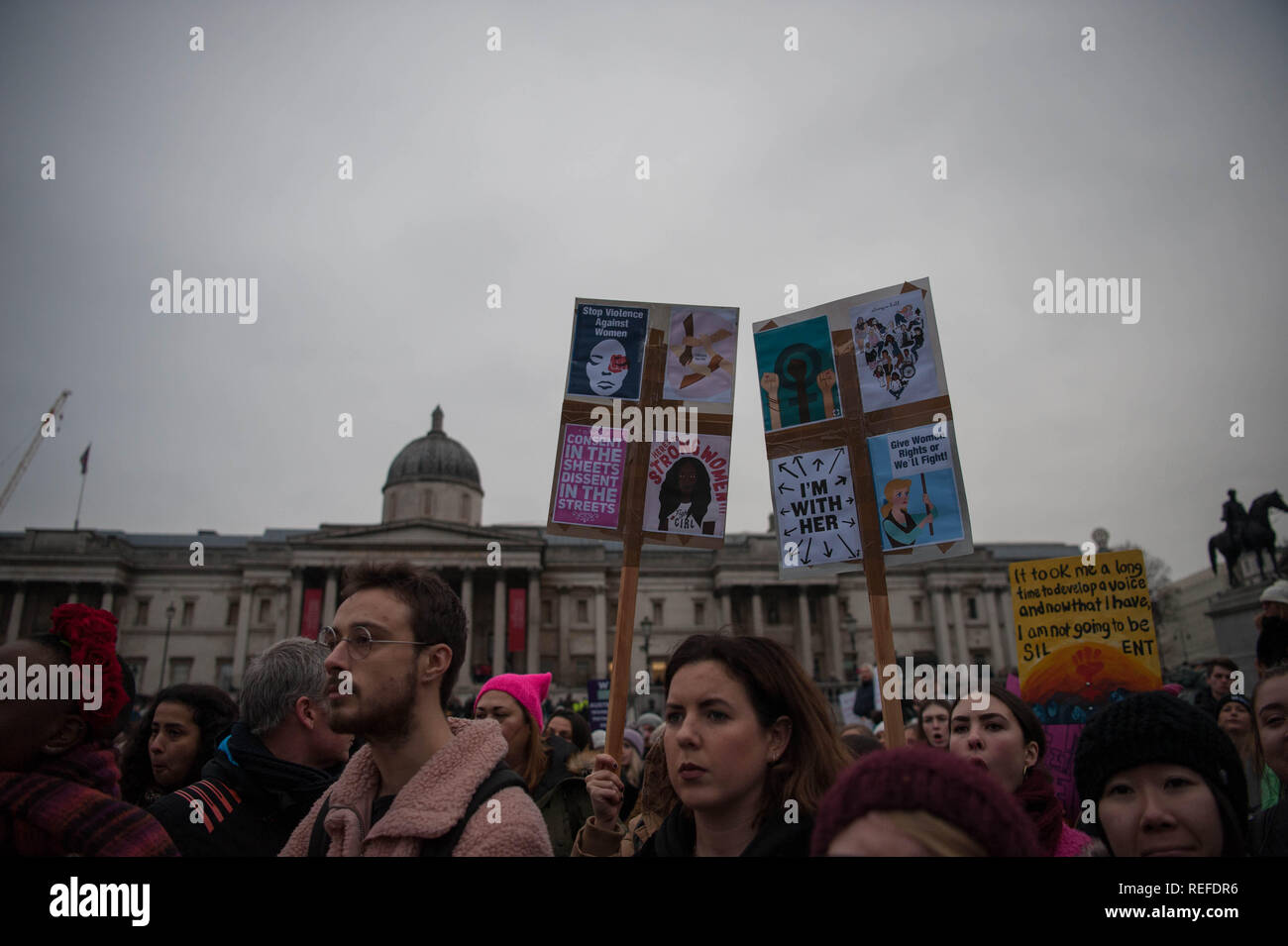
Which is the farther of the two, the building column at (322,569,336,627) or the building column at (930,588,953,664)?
the building column at (930,588,953,664)

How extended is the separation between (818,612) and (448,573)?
26515 mm

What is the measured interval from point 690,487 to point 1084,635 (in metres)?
4.38

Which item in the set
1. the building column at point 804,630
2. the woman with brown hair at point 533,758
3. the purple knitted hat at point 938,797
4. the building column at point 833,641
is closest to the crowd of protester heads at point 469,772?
the purple knitted hat at point 938,797

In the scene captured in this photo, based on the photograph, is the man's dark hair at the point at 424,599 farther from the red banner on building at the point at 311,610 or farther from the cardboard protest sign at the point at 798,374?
the red banner on building at the point at 311,610

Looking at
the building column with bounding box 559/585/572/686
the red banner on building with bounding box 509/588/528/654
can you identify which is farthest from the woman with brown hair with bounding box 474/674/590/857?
the building column with bounding box 559/585/572/686

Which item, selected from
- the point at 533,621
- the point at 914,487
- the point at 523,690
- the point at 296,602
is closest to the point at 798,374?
the point at 914,487

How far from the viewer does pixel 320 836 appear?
9.73 feet

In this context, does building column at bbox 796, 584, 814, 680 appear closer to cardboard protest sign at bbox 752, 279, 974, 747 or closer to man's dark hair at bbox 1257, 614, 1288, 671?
man's dark hair at bbox 1257, 614, 1288, 671

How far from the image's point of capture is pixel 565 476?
200 inches

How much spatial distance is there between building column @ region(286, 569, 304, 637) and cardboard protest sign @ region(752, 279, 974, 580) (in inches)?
2028

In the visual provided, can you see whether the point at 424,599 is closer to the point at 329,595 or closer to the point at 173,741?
the point at 173,741

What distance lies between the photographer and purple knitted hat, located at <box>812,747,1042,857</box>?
164cm

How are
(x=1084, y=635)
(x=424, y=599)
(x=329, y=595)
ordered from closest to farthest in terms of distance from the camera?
(x=424, y=599)
(x=1084, y=635)
(x=329, y=595)

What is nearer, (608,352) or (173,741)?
(173,741)
